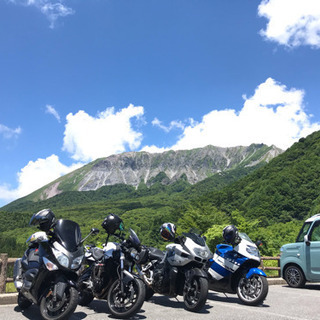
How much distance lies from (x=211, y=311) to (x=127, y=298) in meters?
1.76

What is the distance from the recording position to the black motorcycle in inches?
192

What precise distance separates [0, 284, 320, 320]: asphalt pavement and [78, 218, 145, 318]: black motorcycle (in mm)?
294

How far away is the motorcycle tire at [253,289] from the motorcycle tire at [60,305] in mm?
3648

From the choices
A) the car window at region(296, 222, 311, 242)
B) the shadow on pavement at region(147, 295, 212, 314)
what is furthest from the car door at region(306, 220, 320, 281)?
the shadow on pavement at region(147, 295, 212, 314)

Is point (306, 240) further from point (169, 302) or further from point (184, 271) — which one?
point (184, 271)

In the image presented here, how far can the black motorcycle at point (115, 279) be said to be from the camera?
4879mm

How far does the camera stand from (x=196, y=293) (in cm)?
560

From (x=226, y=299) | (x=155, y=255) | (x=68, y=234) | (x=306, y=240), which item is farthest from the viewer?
(x=306, y=240)

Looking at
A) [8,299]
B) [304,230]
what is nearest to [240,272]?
[304,230]

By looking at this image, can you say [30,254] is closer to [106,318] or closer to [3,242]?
[106,318]

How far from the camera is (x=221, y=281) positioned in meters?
6.70

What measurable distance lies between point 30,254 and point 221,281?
156 inches

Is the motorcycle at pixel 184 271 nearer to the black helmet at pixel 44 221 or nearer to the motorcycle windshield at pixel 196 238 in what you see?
the motorcycle windshield at pixel 196 238

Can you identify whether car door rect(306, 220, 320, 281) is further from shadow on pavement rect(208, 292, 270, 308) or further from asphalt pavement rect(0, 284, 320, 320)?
shadow on pavement rect(208, 292, 270, 308)
